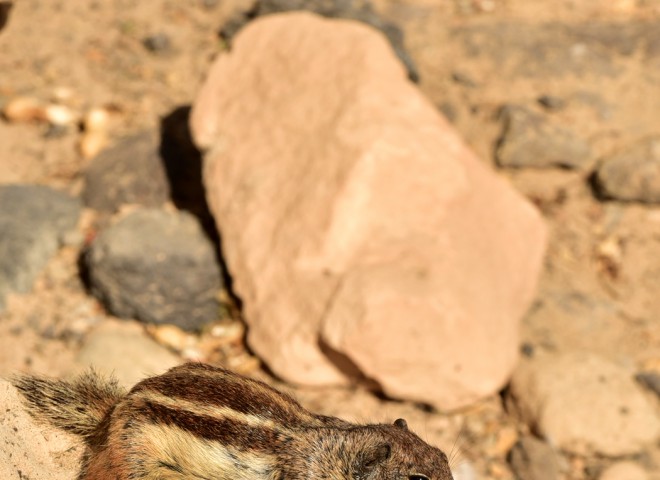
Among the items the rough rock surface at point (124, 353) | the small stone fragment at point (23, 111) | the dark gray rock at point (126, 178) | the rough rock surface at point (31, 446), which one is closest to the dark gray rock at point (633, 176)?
the dark gray rock at point (126, 178)

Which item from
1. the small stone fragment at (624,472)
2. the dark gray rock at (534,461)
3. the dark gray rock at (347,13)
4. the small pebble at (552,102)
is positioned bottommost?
the small stone fragment at (624,472)

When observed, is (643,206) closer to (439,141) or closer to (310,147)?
(439,141)

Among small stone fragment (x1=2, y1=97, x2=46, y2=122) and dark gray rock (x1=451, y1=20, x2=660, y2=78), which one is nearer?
small stone fragment (x1=2, y1=97, x2=46, y2=122)

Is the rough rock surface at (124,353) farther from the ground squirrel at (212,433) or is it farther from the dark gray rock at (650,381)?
the dark gray rock at (650,381)

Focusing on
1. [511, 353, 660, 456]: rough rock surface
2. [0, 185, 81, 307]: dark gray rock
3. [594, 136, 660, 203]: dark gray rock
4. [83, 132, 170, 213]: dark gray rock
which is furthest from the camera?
[594, 136, 660, 203]: dark gray rock

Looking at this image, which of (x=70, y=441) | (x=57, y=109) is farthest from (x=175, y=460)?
(x=57, y=109)

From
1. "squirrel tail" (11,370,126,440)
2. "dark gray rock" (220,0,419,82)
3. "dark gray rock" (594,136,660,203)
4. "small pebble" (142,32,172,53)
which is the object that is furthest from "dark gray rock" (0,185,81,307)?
"dark gray rock" (594,136,660,203)

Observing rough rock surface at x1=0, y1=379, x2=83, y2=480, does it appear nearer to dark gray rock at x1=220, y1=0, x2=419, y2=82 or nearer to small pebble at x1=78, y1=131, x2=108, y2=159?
small pebble at x1=78, y1=131, x2=108, y2=159
